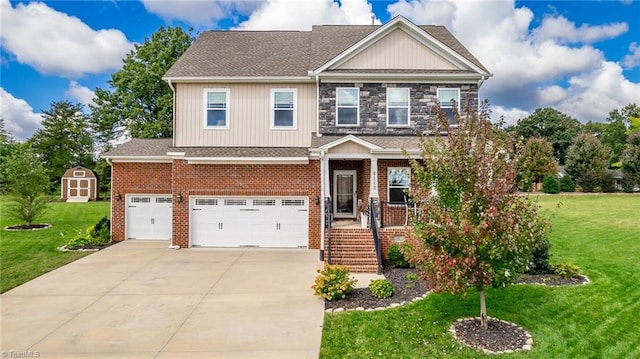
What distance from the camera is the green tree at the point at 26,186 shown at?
18344mm

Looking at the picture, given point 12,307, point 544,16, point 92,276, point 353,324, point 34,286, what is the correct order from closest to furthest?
point 353,324
point 12,307
point 34,286
point 92,276
point 544,16

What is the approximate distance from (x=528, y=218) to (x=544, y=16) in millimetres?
15118

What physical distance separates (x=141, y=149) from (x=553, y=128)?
62.2 meters

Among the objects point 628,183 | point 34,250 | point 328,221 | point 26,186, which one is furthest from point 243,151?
point 628,183

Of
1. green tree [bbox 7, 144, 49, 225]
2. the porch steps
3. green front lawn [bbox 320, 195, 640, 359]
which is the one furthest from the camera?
green tree [bbox 7, 144, 49, 225]

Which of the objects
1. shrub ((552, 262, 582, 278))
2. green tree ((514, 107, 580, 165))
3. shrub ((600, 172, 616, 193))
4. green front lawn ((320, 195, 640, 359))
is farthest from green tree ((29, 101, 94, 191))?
green tree ((514, 107, 580, 165))

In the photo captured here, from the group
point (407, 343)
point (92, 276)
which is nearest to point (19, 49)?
point (92, 276)

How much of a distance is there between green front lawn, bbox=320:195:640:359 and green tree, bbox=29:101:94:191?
45665 millimetres

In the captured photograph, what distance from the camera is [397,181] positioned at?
1475cm

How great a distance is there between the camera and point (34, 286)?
9.96 m

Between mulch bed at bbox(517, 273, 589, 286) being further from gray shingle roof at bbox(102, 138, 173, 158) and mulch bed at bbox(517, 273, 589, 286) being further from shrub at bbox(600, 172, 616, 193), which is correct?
shrub at bbox(600, 172, 616, 193)

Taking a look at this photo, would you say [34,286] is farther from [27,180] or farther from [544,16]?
[544,16]

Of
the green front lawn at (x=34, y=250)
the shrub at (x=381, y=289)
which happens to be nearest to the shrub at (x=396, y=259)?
the shrub at (x=381, y=289)

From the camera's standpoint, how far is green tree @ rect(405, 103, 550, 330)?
6340mm
